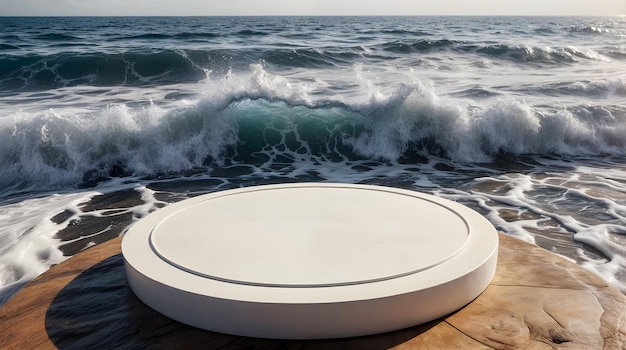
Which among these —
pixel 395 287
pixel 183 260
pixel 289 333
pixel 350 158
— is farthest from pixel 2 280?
pixel 350 158

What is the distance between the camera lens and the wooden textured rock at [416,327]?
1.57 metres

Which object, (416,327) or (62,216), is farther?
(62,216)

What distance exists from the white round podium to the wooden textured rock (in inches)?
1.7

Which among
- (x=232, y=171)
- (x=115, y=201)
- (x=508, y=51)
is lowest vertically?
(x=232, y=171)

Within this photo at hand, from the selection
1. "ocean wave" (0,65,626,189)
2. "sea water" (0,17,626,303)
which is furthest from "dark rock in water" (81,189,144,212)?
"ocean wave" (0,65,626,189)

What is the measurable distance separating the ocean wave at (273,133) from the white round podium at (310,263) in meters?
5.24

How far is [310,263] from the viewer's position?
1779 millimetres

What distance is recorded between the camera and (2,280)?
3738 mm

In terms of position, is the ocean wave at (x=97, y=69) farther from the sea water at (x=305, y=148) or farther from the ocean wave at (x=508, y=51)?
the ocean wave at (x=508, y=51)

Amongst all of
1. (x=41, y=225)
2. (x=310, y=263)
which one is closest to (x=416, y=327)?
(x=310, y=263)

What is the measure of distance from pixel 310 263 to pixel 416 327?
42 centimetres

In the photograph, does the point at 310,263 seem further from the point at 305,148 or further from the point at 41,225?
the point at 305,148

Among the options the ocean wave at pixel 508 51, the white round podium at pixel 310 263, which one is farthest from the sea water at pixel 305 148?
the ocean wave at pixel 508 51

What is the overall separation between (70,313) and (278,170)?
563cm
